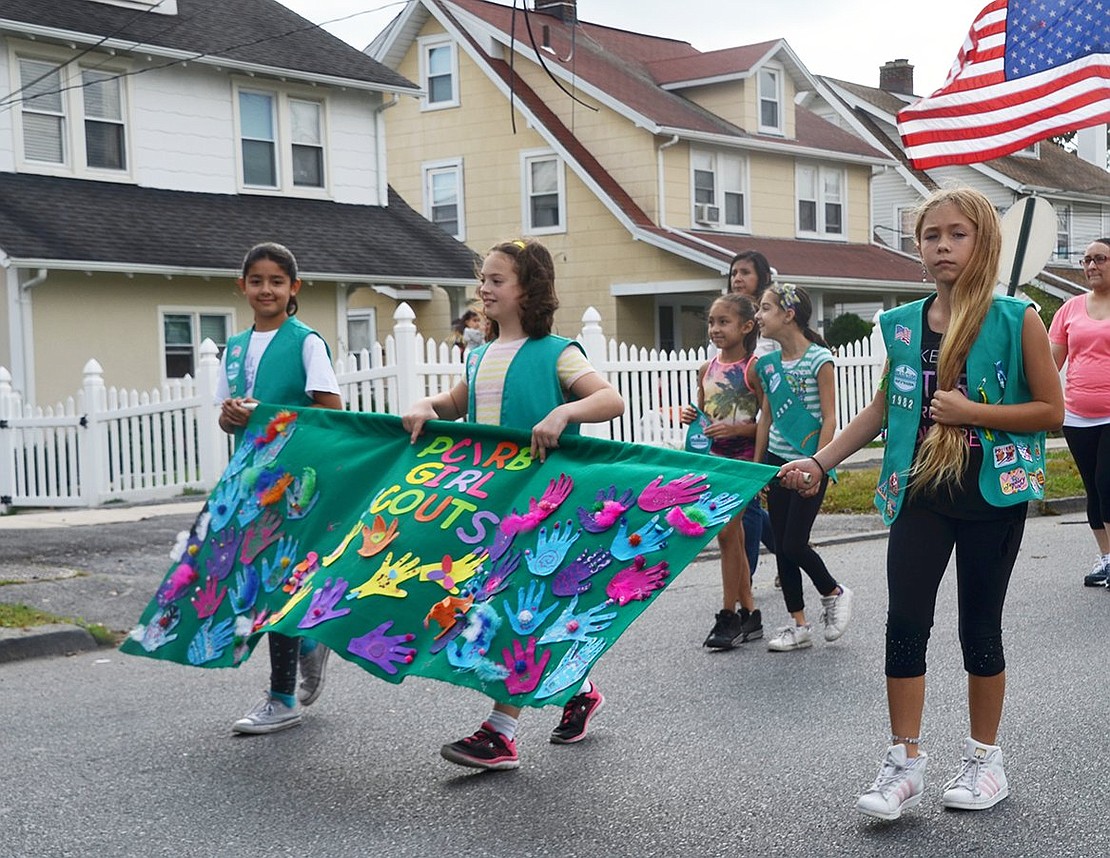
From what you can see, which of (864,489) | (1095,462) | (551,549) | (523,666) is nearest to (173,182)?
(864,489)

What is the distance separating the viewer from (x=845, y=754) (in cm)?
515

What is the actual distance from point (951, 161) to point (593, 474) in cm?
930

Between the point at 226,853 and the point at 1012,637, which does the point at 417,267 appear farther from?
the point at 226,853

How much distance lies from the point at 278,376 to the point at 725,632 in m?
2.63

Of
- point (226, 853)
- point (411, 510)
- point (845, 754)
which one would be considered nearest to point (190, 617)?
point (411, 510)

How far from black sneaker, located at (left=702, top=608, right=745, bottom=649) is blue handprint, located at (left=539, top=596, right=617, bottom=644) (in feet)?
9.05

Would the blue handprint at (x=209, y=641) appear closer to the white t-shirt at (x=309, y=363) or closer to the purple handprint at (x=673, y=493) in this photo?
the white t-shirt at (x=309, y=363)

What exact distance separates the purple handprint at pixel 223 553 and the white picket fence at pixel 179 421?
27.7 ft

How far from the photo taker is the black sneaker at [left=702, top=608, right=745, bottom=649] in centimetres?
711

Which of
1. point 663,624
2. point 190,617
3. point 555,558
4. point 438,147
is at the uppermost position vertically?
point 438,147

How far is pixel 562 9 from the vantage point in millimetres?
30656

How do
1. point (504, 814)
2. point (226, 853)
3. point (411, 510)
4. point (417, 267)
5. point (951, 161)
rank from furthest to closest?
point (417, 267) < point (951, 161) < point (411, 510) < point (504, 814) < point (226, 853)

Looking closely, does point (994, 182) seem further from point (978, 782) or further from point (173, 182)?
point (978, 782)

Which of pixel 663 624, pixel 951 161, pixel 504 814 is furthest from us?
pixel 951 161
